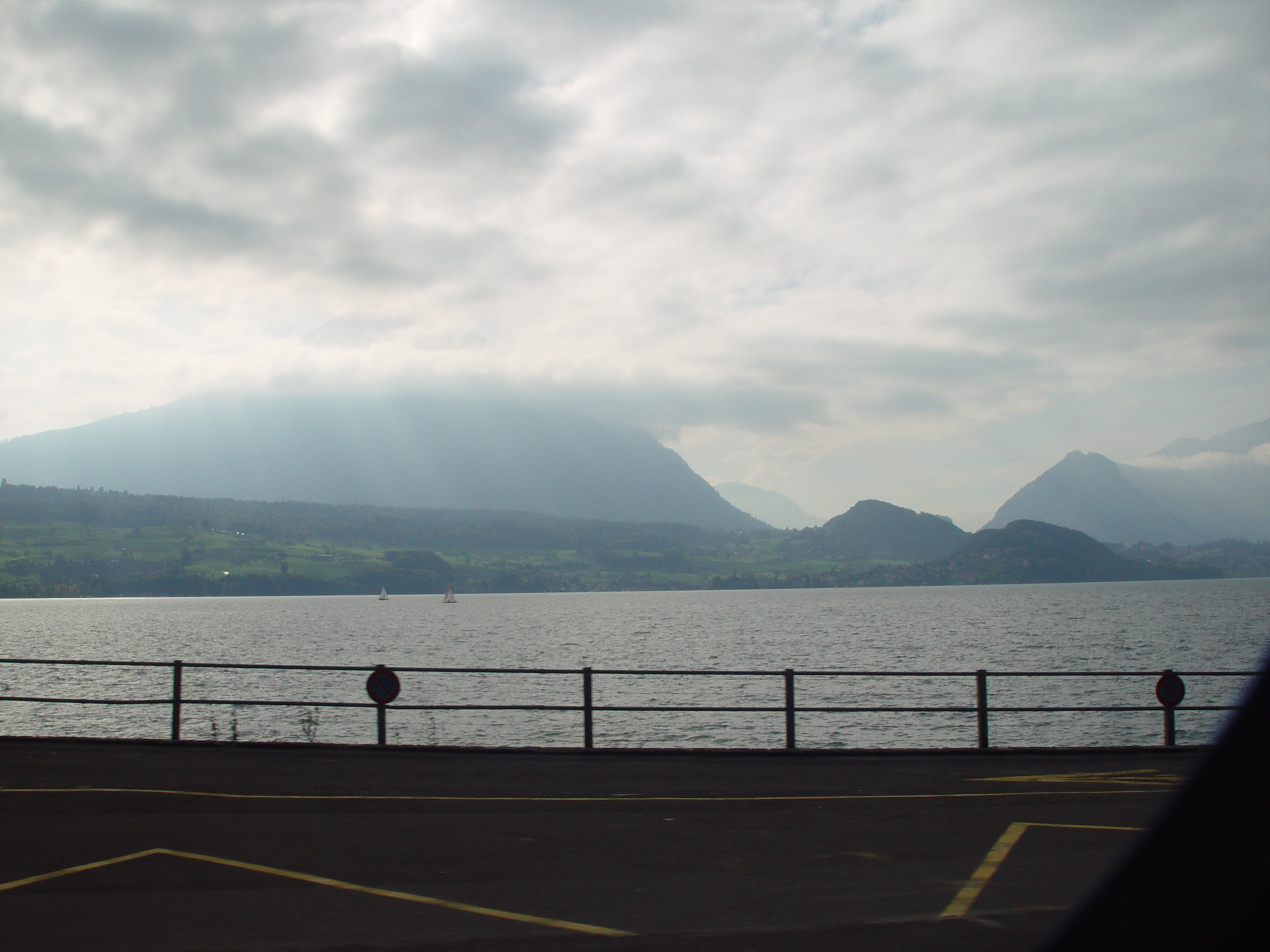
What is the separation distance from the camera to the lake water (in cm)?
3666

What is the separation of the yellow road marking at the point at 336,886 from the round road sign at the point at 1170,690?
42.4ft

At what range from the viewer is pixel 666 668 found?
6425 cm

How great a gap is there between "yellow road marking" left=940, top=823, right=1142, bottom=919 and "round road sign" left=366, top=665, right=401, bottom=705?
9694mm

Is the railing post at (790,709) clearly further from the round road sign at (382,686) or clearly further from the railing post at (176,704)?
the railing post at (176,704)

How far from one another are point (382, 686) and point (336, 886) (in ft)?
28.9

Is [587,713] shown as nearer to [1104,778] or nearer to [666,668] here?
[1104,778]

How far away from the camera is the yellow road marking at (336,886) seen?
248 inches

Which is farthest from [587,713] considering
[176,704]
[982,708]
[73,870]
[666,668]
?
[666,668]

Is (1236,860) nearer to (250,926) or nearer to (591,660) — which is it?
(250,926)

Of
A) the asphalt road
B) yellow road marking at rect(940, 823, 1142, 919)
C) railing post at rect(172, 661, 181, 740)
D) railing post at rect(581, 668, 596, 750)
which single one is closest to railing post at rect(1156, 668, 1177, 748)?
the asphalt road

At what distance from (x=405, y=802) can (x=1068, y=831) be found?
6682 mm

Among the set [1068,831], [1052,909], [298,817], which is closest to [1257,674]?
[1052,909]

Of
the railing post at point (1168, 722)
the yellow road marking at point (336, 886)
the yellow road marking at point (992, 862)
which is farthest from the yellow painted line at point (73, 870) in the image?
the railing post at point (1168, 722)

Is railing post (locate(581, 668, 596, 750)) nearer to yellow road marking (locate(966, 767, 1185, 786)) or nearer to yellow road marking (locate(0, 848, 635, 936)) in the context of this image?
yellow road marking (locate(966, 767, 1185, 786))
